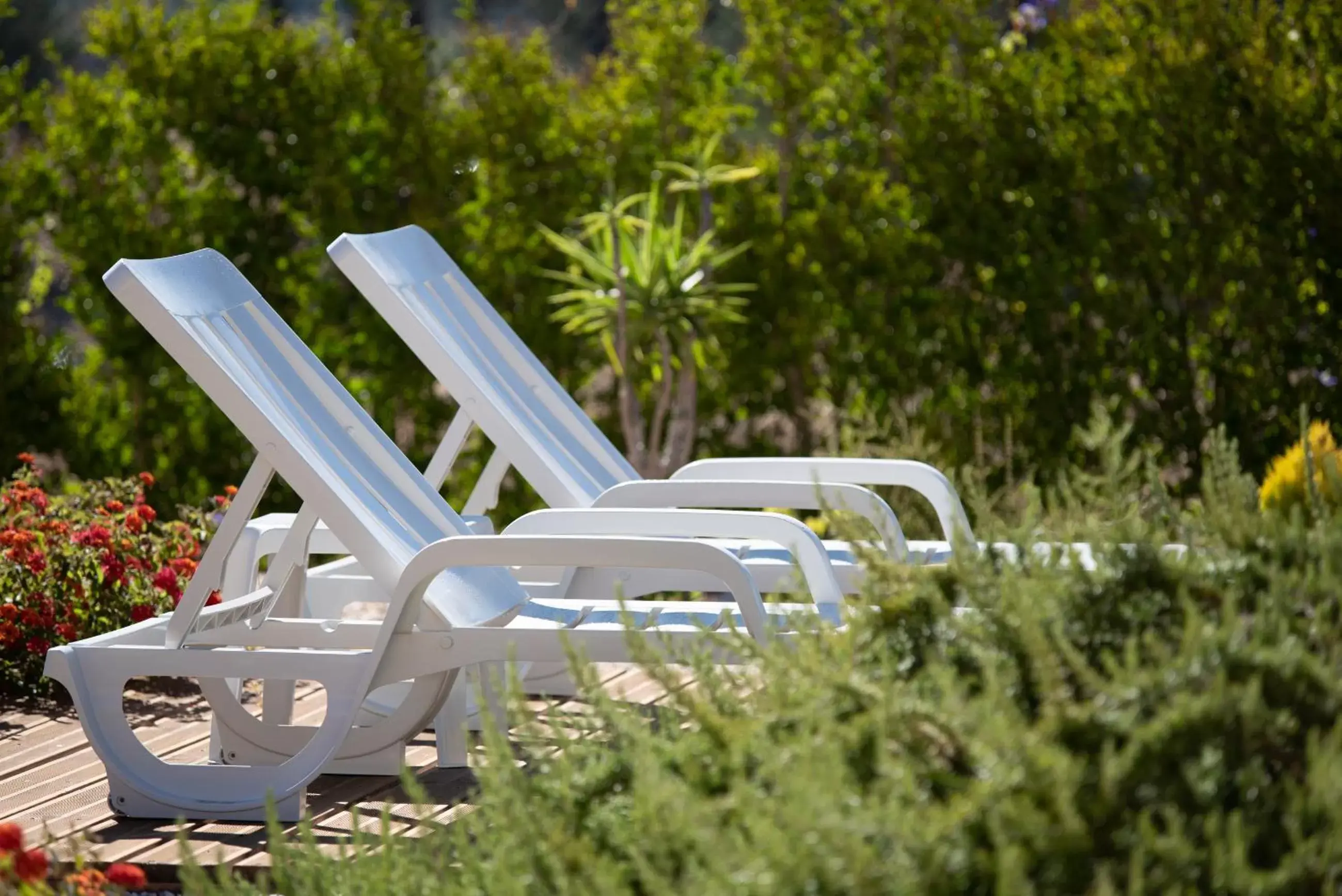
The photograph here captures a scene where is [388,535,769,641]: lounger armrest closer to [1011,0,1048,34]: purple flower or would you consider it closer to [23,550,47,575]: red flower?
[23,550,47,575]: red flower

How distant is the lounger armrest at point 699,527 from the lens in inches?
158

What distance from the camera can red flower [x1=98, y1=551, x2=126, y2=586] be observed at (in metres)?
5.24

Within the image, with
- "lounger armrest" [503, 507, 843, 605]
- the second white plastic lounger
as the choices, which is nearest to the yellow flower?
"lounger armrest" [503, 507, 843, 605]

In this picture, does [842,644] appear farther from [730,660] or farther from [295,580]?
[295,580]

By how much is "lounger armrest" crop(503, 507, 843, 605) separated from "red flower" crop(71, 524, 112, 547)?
1501 millimetres

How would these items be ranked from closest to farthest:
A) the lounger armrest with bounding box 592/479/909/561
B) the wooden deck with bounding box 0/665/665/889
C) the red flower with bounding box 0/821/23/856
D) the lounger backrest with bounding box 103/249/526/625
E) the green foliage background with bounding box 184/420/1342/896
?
the green foliage background with bounding box 184/420/1342/896
the red flower with bounding box 0/821/23/856
the wooden deck with bounding box 0/665/665/889
the lounger backrest with bounding box 103/249/526/625
the lounger armrest with bounding box 592/479/909/561

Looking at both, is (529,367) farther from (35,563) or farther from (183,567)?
(35,563)

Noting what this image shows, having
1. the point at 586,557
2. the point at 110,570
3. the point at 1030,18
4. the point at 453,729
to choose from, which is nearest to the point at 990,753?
the point at 586,557

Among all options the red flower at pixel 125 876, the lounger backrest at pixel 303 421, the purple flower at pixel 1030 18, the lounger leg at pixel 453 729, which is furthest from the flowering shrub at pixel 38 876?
the purple flower at pixel 1030 18

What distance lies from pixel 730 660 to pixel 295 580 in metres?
1.22

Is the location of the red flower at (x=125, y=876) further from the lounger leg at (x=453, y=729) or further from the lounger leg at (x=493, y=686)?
the lounger leg at (x=453, y=729)

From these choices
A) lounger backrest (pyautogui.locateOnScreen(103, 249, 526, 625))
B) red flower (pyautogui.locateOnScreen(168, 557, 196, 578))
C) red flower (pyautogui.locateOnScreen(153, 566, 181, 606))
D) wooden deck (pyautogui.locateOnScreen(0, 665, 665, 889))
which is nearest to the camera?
wooden deck (pyautogui.locateOnScreen(0, 665, 665, 889))

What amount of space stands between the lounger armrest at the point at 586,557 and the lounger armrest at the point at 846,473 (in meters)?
1.05

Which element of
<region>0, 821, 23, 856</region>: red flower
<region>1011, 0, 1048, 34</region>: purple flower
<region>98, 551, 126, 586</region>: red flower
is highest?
<region>1011, 0, 1048, 34</region>: purple flower
